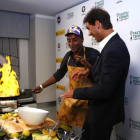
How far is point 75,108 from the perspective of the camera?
75.8 inches

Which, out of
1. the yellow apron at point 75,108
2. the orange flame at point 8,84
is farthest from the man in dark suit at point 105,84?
the orange flame at point 8,84

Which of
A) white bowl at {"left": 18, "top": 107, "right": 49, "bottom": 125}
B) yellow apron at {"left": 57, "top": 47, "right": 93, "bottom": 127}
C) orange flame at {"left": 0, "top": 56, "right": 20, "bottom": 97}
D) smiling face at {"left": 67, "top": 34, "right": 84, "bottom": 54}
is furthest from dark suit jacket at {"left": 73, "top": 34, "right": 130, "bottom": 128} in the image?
orange flame at {"left": 0, "top": 56, "right": 20, "bottom": 97}

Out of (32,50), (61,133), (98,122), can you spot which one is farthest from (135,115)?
(32,50)

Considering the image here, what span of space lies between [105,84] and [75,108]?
34.4 inches

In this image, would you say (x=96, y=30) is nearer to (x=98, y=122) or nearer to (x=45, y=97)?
(x=98, y=122)

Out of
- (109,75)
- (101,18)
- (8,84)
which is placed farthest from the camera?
(8,84)

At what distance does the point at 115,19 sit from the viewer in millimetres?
2000

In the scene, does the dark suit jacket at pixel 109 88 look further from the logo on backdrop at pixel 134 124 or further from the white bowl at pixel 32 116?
the logo on backdrop at pixel 134 124

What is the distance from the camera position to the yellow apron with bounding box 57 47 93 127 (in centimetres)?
189

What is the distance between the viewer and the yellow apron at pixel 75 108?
1.89 meters

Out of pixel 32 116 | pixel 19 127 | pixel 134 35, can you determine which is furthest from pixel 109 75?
pixel 134 35

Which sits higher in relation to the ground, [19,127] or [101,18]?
[101,18]

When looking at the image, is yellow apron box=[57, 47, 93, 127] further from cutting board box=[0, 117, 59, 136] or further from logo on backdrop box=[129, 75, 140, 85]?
cutting board box=[0, 117, 59, 136]

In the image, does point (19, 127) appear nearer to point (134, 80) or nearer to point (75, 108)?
point (75, 108)
